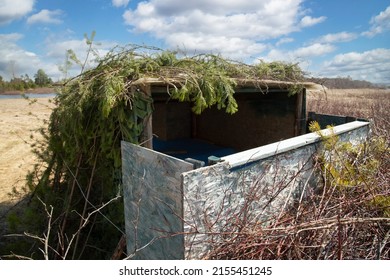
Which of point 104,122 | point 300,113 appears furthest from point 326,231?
point 300,113

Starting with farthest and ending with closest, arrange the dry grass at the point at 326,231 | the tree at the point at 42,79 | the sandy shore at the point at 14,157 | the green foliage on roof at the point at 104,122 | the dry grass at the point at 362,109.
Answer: the sandy shore at the point at 14,157 < the dry grass at the point at 362,109 < the tree at the point at 42,79 < the green foliage on roof at the point at 104,122 < the dry grass at the point at 326,231

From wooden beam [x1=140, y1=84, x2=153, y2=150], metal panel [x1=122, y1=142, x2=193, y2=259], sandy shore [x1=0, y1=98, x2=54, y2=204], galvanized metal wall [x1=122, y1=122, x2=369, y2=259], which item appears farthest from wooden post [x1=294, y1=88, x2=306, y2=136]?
sandy shore [x1=0, y1=98, x2=54, y2=204]

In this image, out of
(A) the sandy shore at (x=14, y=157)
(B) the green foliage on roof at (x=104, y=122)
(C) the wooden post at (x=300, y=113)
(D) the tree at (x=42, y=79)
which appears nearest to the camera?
(B) the green foliage on roof at (x=104, y=122)

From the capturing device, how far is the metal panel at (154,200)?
2555mm

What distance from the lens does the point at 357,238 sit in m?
2.79

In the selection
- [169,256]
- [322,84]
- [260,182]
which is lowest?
[169,256]

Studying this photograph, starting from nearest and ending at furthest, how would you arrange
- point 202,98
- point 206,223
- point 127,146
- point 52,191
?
point 206,223, point 127,146, point 202,98, point 52,191

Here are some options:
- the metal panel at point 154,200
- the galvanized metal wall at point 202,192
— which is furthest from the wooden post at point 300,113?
the metal panel at point 154,200

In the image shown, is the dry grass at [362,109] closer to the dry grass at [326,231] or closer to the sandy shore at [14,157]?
the dry grass at [326,231]

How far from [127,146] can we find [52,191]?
2.25 metres

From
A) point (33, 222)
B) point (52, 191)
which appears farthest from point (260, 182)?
point (33, 222)

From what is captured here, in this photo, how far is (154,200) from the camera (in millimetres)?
2887

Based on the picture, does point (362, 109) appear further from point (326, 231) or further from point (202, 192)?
point (202, 192)
